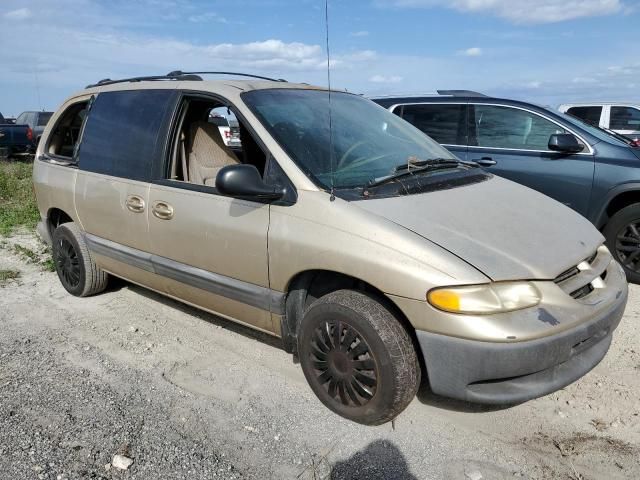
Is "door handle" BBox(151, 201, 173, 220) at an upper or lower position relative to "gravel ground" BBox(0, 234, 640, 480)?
upper

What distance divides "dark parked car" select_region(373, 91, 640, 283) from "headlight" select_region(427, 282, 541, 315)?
234 cm

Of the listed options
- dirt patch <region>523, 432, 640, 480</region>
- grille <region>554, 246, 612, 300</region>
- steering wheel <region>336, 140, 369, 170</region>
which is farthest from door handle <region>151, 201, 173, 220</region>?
dirt patch <region>523, 432, 640, 480</region>

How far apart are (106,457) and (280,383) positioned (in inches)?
41.2

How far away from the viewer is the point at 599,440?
2.71 m

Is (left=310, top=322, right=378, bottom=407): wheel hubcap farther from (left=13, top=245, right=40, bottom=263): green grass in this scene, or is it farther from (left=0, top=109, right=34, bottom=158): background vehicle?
(left=0, top=109, right=34, bottom=158): background vehicle

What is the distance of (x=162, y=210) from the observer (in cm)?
357

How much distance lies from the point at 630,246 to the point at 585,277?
2.63 meters

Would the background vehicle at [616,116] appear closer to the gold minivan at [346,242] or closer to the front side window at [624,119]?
the front side window at [624,119]

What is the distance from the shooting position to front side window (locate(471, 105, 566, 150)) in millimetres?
5441

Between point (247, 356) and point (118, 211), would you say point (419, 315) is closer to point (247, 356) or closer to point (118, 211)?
point (247, 356)

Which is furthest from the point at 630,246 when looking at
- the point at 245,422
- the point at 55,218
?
the point at 55,218

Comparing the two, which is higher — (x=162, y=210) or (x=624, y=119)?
(x=624, y=119)

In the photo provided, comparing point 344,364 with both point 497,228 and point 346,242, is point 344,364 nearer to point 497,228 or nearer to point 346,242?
point 346,242

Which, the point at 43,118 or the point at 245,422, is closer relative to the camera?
the point at 245,422
